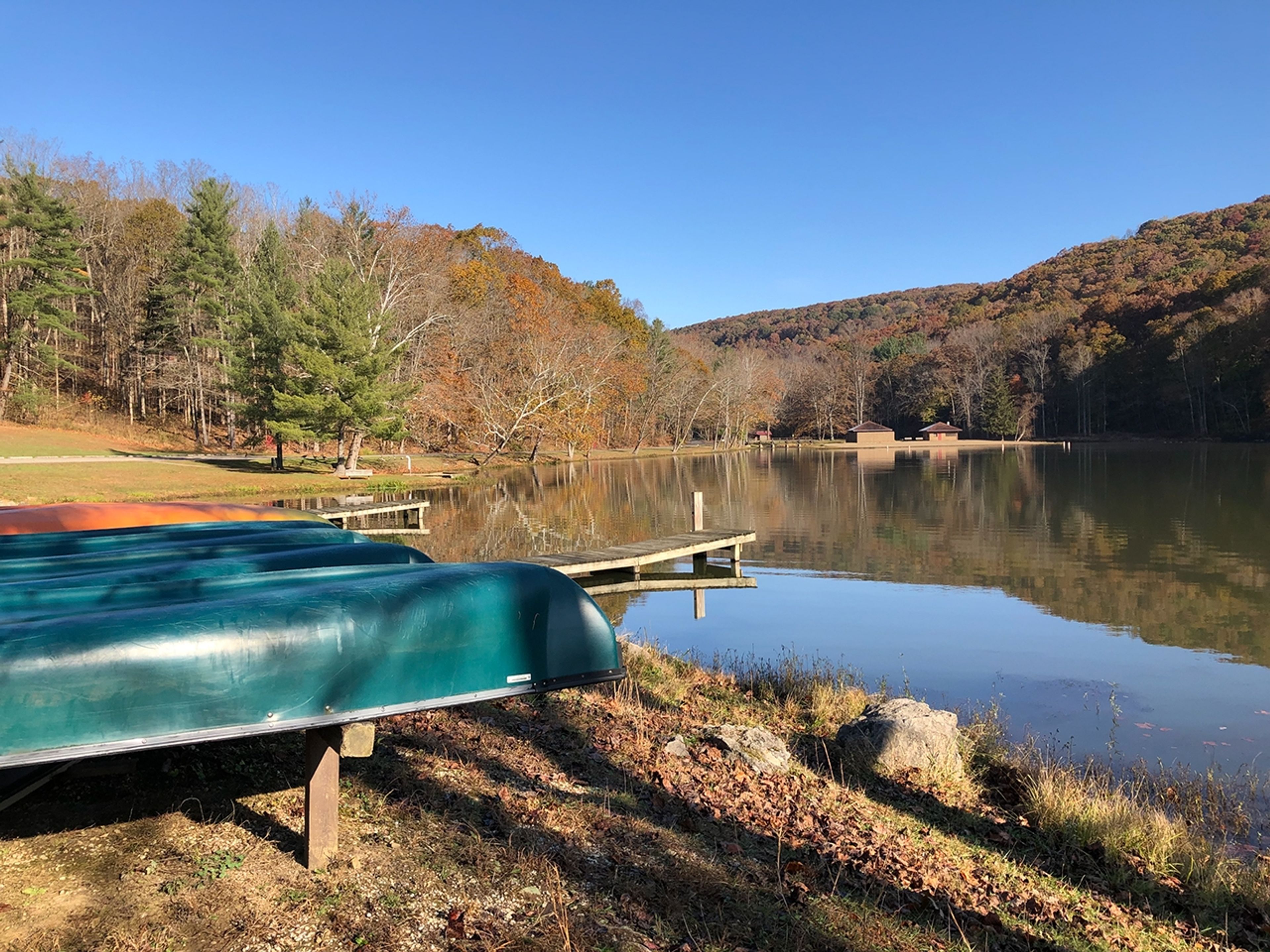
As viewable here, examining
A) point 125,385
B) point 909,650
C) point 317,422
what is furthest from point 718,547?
point 125,385

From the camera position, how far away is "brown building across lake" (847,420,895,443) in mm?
91688

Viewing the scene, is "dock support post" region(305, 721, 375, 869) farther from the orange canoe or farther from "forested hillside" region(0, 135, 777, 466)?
"forested hillside" region(0, 135, 777, 466)

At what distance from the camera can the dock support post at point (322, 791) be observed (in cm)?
351

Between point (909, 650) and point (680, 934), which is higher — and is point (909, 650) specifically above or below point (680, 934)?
below

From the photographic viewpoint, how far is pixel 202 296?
44719 millimetres

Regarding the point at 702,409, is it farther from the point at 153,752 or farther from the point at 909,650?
the point at 153,752

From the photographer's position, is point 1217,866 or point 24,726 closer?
point 24,726

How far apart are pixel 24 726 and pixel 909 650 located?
32.0 feet

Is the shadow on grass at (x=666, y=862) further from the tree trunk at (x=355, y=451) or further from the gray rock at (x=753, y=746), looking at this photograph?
the tree trunk at (x=355, y=451)

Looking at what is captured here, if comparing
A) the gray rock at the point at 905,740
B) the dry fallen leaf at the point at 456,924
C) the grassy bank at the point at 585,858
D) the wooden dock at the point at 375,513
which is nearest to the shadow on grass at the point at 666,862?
the grassy bank at the point at 585,858

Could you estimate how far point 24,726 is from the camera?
9.08 ft

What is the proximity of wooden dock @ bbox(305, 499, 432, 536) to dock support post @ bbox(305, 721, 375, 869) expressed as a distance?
45.7 ft

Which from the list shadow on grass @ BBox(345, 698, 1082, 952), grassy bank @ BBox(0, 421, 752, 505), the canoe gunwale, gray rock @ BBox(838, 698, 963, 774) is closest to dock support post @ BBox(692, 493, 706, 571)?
gray rock @ BBox(838, 698, 963, 774)

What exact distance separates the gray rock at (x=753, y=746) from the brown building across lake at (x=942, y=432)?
300ft
